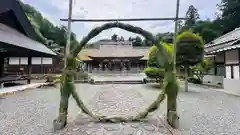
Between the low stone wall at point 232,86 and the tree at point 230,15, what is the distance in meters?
17.8

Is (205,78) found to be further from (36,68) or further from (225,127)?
(36,68)

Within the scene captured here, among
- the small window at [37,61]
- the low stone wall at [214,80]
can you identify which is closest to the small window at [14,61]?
the small window at [37,61]

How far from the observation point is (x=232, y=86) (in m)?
10.8

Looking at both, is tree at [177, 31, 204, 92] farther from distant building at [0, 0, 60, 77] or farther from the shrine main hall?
the shrine main hall

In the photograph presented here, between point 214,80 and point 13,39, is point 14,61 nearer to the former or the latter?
point 13,39

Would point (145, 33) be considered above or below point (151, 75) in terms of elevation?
above

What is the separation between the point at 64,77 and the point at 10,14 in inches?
426

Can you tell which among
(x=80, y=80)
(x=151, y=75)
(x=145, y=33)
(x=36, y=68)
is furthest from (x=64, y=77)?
(x=36, y=68)

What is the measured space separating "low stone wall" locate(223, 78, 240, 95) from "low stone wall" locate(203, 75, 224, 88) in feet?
6.65

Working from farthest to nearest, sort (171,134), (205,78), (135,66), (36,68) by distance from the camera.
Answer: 1. (135,66)
2. (36,68)
3. (205,78)
4. (171,134)

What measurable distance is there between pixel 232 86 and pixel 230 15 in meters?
19.9

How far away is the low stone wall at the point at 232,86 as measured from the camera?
10230mm

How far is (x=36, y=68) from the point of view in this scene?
21.8 meters

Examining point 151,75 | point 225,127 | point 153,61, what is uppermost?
point 153,61
